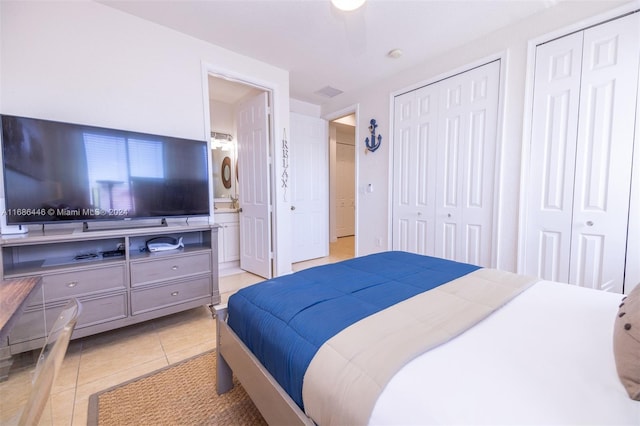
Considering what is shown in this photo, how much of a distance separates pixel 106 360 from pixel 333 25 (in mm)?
3175

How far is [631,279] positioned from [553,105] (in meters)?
1.44

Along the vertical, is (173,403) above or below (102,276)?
below

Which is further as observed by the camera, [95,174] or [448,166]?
[448,166]

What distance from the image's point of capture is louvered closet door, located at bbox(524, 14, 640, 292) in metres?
1.88

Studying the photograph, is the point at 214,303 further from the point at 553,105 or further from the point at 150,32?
the point at 553,105

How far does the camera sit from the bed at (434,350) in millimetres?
612

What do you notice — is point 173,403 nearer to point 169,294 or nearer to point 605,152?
point 169,294

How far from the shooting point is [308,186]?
13.9 feet

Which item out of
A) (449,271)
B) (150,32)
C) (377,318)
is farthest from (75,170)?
(449,271)

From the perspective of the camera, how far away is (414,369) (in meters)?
0.71

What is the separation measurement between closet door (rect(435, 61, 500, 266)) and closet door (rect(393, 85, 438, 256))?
94mm

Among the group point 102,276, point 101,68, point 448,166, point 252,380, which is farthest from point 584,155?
point 101,68

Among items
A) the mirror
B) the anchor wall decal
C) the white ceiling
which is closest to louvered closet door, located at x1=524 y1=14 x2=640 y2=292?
the white ceiling

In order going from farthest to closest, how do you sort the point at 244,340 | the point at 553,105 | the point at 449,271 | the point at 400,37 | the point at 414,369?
the point at 400,37 → the point at 553,105 → the point at 449,271 → the point at 244,340 → the point at 414,369
